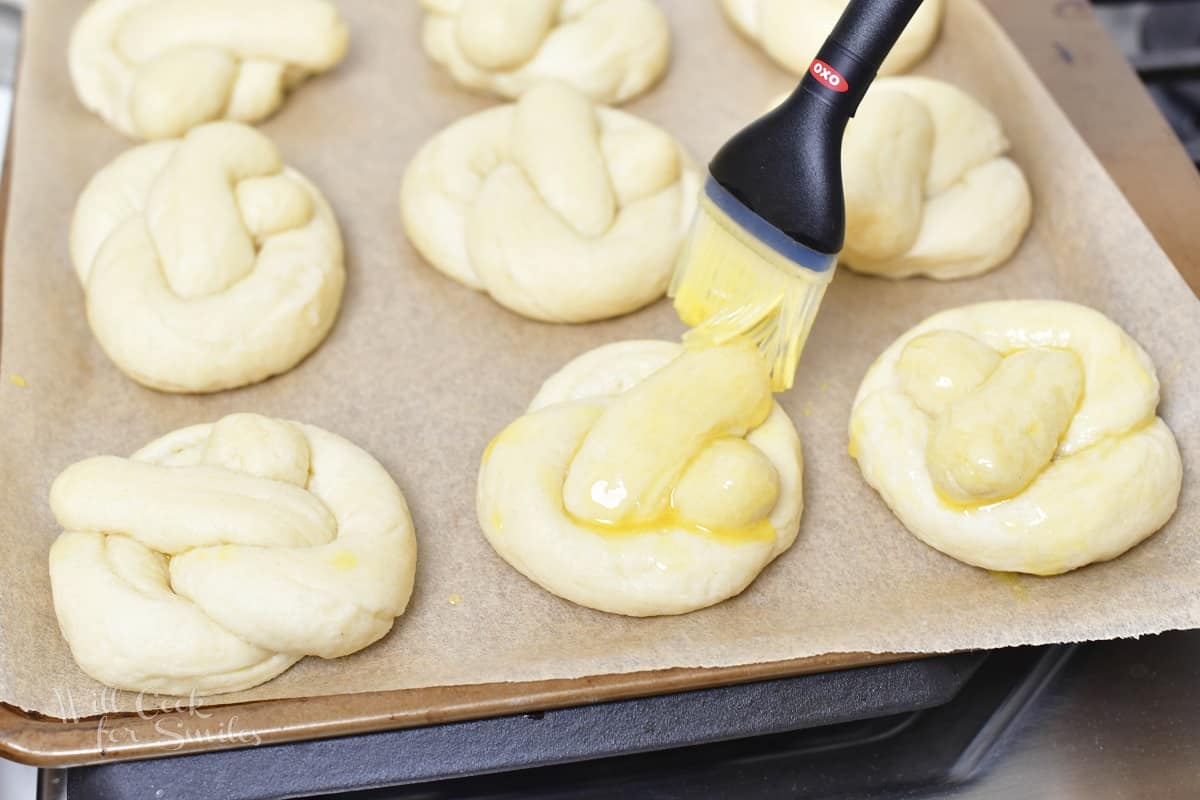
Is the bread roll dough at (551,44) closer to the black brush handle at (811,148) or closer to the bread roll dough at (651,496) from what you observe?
the black brush handle at (811,148)

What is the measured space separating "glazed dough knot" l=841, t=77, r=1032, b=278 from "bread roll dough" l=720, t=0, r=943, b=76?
203 millimetres

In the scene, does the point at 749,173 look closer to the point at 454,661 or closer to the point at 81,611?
the point at 454,661

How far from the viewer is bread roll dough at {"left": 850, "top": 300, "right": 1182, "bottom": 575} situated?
1271 millimetres

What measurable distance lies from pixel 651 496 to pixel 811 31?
3.48ft

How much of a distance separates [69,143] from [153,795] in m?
1.17

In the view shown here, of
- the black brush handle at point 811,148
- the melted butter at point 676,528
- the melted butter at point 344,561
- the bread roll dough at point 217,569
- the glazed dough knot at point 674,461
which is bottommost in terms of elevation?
the bread roll dough at point 217,569

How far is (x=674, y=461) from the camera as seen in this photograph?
1.26 meters

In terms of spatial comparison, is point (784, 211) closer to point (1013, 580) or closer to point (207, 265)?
point (1013, 580)

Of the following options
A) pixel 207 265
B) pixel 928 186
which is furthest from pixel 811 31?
pixel 207 265

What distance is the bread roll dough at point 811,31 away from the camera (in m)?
1.88

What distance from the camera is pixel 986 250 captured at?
5.41 feet

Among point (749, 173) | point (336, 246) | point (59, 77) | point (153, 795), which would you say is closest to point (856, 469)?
point (749, 173)

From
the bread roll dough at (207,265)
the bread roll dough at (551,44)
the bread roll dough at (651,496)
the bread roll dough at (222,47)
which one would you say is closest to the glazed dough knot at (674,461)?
the bread roll dough at (651,496)

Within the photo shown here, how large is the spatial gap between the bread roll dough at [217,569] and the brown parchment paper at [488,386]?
6cm
